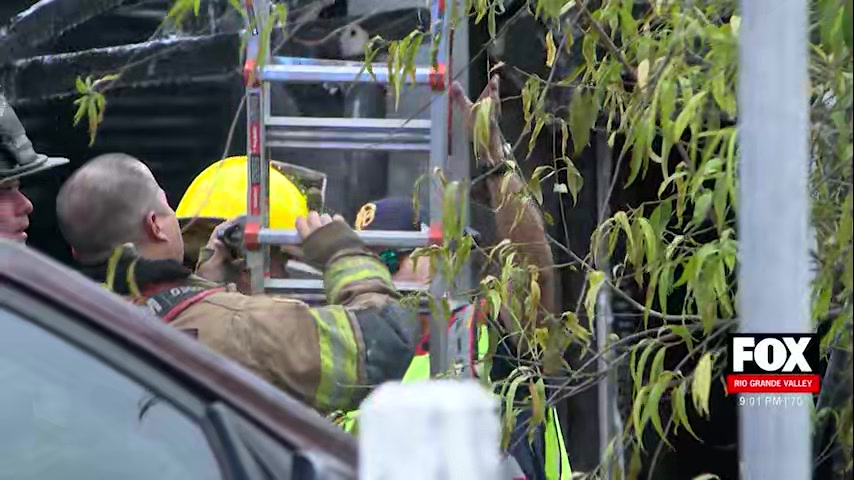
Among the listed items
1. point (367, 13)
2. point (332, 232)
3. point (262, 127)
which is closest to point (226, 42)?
point (367, 13)

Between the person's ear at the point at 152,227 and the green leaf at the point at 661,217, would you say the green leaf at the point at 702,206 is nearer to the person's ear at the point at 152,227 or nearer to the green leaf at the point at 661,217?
the green leaf at the point at 661,217

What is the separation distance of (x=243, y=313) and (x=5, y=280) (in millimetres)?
1259

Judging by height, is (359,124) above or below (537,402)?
above

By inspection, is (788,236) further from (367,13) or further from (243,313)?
(367,13)

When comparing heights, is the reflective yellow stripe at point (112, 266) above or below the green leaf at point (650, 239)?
below

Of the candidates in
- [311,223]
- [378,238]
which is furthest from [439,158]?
[311,223]

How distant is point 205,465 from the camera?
5.61ft

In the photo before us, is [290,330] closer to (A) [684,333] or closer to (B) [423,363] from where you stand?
(B) [423,363]

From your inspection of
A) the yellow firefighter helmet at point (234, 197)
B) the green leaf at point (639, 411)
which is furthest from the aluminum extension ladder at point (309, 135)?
the green leaf at point (639, 411)

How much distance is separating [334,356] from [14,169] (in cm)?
126

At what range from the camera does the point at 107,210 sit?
10.2 ft

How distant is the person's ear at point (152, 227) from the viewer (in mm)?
3152

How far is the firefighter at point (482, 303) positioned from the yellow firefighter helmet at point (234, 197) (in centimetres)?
22

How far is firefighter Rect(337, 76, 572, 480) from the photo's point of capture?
3008 millimetres
